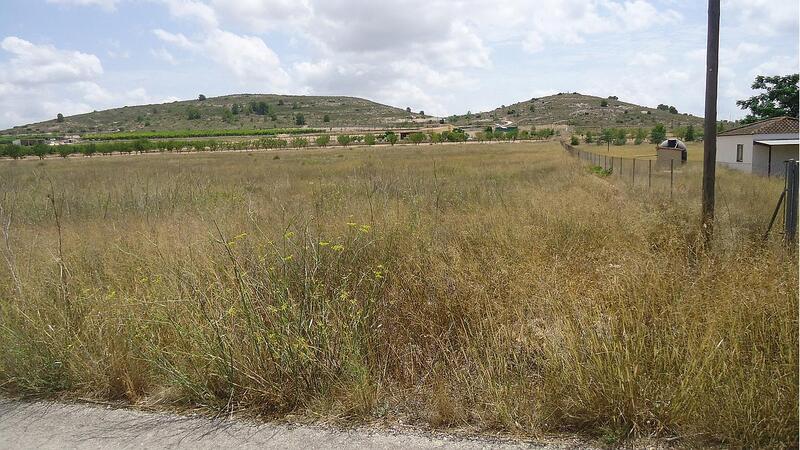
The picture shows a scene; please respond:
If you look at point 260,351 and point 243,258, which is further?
point 243,258

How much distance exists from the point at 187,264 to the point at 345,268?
158 centimetres

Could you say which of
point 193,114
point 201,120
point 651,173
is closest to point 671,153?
point 651,173

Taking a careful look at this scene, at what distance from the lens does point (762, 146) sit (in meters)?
34.2

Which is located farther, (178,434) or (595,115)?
(595,115)

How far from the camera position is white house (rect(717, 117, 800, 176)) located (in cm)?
3189

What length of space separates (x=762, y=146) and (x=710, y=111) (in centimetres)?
3405

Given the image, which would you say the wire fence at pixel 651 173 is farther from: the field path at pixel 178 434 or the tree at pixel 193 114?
the tree at pixel 193 114

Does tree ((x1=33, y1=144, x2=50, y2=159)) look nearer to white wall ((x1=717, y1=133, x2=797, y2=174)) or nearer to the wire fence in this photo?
the wire fence

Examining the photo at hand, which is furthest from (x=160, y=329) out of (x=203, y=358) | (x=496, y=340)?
(x=496, y=340)

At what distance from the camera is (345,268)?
202 inches

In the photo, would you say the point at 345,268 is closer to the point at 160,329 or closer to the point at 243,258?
the point at 243,258

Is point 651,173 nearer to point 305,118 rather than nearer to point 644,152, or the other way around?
point 644,152

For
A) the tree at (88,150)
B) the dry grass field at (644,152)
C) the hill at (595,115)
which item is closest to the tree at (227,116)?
the tree at (88,150)

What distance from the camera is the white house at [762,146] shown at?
31891 millimetres
